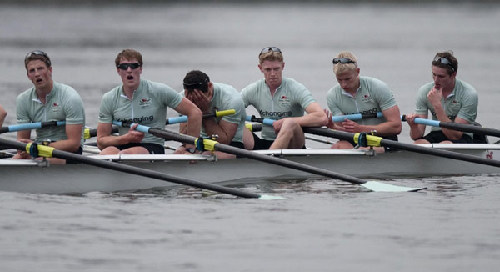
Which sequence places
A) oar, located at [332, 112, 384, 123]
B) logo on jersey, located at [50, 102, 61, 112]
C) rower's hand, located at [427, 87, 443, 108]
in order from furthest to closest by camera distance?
rower's hand, located at [427, 87, 443, 108] < oar, located at [332, 112, 384, 123] < logo on jersey, located at [50, 102, 61, 112]

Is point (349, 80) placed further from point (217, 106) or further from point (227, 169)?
point (227, 169)

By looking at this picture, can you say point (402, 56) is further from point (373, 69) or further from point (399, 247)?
point (399, 247)

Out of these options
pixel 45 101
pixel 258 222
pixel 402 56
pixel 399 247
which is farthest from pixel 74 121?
pixel 402 56

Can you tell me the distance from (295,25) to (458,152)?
63404 millimetres

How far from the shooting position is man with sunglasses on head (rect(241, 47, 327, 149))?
15.2 meters

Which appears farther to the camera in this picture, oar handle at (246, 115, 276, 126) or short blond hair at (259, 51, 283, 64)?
oar handle at (246, 115, 276, 126)

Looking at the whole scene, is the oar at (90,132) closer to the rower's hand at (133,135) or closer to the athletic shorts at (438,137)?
the rower's hand at (133,135)

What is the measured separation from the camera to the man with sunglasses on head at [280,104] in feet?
50.0

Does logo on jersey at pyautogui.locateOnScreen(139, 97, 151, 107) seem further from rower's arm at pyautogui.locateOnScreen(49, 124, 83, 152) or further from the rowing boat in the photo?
rower's arm at pyautogui.locateOnScreen(49, 124, 83, 152)

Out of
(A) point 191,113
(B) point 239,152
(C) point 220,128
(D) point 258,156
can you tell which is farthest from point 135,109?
(D) point 258,156

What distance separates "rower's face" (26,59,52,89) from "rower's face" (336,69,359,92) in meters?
3.74

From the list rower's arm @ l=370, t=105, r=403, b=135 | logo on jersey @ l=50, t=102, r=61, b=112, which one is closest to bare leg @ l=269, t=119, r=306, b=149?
rower's arm @ l=370, t=105, r=403, b=135

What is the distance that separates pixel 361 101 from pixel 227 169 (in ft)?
6.82

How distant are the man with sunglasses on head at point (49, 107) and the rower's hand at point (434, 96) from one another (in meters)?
4.52
